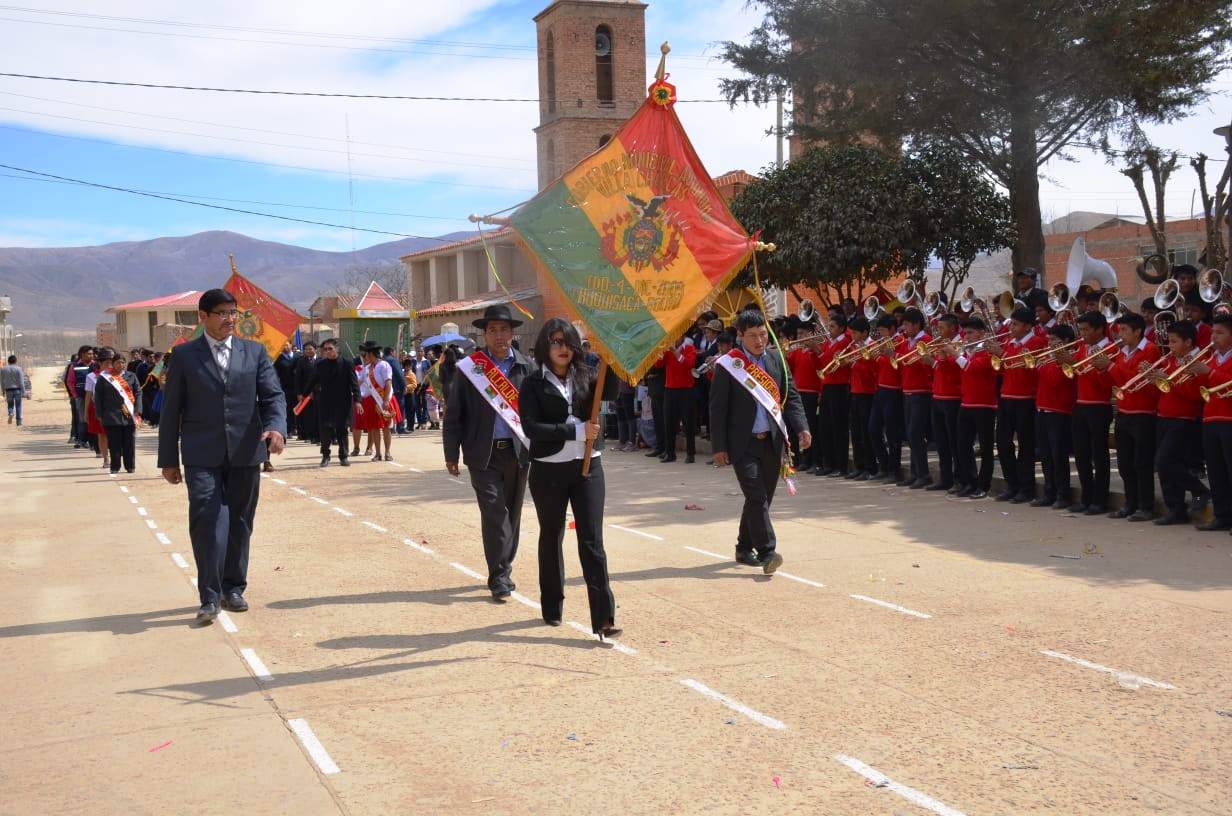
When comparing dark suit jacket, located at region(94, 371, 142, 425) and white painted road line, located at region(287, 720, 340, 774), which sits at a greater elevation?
dark suit jacket, located at region(94, 371, 142, 425)

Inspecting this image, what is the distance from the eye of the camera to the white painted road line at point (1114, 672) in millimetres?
6004

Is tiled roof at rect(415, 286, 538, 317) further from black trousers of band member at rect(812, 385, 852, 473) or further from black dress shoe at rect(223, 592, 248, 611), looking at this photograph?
black dress shoe at rect(223, 592, 248, 611)

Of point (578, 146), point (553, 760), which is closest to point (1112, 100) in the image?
point (553, 760)

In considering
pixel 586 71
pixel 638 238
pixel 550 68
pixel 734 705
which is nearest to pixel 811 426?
pixel 638 238

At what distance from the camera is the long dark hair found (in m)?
7.32

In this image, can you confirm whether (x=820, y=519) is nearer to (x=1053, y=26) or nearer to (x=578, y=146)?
(x=1053, y=26)

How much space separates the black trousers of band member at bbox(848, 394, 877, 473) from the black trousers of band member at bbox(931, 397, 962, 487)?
4.46 feet

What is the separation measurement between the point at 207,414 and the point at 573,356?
8.18 ft

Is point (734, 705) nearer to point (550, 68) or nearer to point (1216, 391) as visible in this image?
point (1216, 391)

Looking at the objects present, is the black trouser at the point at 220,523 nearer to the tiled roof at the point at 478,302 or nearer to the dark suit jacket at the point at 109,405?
the dark suit jacket at the point at 109,405

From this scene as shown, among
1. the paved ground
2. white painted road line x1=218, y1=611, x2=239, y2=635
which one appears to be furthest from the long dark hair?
white painted road line x1=218, y1=611, x2=239, y2=635

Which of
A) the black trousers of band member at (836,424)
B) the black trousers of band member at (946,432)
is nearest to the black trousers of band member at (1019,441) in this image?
the black trousers of band member at (946,432)

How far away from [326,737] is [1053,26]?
15.8 metres

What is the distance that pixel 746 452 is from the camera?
30.1ft
